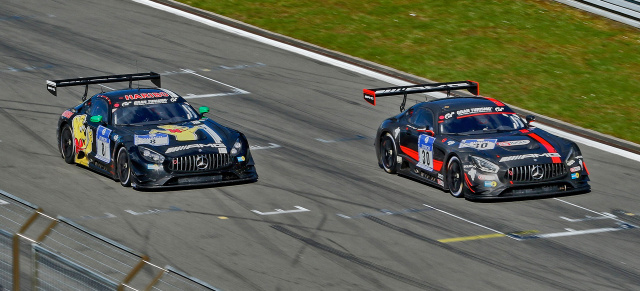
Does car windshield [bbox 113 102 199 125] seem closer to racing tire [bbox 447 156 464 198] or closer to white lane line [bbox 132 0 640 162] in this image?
racing tire [bbox 447 156 464 198]

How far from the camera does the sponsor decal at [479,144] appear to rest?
17.1 metres

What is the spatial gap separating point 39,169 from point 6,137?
2.54m

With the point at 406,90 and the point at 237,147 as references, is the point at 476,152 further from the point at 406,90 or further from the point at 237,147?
the point at 237,147

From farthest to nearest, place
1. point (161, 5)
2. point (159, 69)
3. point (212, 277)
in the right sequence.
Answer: point (161, 5) → point (159, 69) → point (212, 277)

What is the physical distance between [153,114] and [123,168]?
4.39 feet

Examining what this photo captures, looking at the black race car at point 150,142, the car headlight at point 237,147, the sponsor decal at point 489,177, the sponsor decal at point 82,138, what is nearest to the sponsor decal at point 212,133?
the black race car at point 150,142

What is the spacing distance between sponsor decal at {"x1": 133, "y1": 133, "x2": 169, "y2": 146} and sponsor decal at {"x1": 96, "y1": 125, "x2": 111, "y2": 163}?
28.5 inches

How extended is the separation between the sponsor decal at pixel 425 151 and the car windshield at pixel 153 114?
3.87 metres

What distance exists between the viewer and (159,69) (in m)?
26.6

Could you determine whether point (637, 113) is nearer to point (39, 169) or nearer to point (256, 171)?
point (256, 171)

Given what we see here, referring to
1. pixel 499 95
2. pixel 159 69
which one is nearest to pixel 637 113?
pixel 499 95

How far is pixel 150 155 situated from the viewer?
1691 cm

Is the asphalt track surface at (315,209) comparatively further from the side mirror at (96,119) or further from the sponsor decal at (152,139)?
the side mirror at (96,119)

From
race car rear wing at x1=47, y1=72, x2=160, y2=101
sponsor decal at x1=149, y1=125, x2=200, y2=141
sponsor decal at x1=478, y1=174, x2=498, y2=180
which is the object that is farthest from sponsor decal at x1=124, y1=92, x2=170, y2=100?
sponsor decal at x1=478, y1=174, x2=498, y2=180
